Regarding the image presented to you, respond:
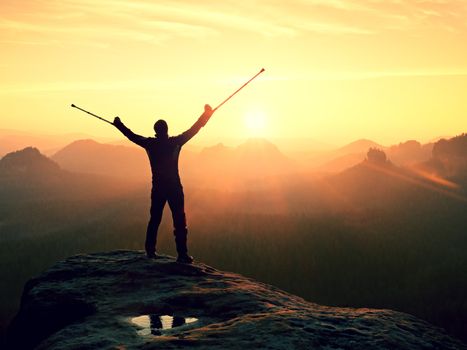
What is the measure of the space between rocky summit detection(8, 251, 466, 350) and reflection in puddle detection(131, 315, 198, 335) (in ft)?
0.05

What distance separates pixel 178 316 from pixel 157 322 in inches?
18.3

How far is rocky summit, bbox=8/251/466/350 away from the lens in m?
6.58

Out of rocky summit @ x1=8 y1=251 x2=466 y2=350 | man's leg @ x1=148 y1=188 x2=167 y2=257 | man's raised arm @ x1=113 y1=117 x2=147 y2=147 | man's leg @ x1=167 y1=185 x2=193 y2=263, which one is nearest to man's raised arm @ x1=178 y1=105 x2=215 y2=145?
man's raised arm @ x1=113 y1=117 x2=147 y2=147

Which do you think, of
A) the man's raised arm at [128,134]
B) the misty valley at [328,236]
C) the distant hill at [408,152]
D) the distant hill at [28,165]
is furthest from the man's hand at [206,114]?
the distant hill at [408,152]

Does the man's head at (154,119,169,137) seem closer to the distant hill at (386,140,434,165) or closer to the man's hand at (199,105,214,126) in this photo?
the man's hand at (199,105,214,126)

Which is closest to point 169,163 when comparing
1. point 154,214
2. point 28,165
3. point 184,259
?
point 154,214

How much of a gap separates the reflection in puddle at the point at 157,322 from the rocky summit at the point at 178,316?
0.6 inches

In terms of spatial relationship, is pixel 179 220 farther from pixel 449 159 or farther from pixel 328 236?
pixel 449 159

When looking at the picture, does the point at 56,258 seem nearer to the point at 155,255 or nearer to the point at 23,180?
the point at 155,255

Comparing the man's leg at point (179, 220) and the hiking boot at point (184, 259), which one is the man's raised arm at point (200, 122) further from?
the hiking boot at point (184, 259)

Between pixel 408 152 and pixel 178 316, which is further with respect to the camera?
pixel 408 152

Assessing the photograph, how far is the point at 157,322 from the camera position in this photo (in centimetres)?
800

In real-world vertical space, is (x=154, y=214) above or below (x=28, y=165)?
below

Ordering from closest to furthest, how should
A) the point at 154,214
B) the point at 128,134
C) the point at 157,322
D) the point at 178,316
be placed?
the point at 157,322
the point at 178,316
the point at 128,134
the point at 154,214
